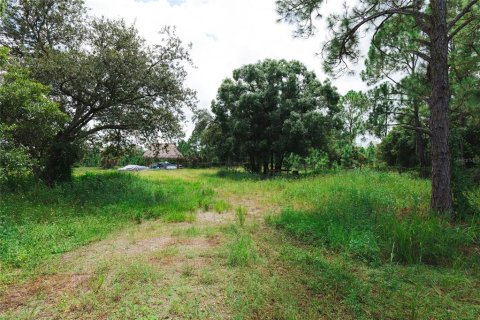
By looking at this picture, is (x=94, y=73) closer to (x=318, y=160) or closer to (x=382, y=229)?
(x=382, y=229)

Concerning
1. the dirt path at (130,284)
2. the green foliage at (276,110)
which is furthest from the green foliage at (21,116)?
the green foliage at (276,110)

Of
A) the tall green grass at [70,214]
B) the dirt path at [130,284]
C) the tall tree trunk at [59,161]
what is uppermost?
the tall tree trunk at [59,161]

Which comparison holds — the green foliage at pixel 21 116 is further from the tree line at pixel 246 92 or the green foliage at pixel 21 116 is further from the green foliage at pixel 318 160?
the green foliage at pixel 318 160

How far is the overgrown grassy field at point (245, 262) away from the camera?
2.93 metres

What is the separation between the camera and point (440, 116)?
229 inches

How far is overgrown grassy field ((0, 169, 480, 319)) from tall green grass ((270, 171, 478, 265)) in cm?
2

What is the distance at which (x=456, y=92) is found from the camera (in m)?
7.25

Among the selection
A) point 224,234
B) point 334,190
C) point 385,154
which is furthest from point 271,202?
point 385,154

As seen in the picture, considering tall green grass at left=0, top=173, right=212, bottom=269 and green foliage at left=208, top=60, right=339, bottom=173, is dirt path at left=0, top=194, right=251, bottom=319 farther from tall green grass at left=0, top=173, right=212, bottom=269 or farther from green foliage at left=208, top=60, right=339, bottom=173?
green foliage at left=208, top=60, right=339, bottom=173

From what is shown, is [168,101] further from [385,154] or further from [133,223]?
[385,154]

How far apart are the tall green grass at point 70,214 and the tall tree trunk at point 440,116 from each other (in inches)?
233

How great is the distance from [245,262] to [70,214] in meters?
5.35

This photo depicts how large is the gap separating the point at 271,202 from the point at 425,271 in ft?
18.2

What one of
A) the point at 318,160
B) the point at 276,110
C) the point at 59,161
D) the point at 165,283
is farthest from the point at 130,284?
the point at 318,160
